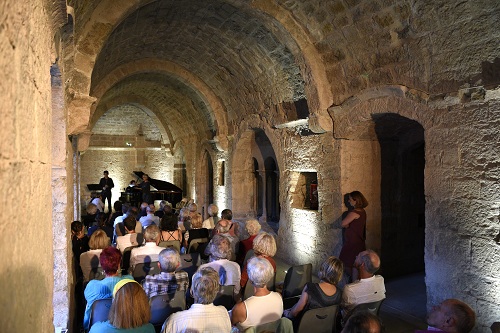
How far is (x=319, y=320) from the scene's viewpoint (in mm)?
3123

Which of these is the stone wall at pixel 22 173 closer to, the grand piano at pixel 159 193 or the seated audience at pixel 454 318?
the seated audience at pixel 454 318

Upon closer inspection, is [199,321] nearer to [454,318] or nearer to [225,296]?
[225,296]

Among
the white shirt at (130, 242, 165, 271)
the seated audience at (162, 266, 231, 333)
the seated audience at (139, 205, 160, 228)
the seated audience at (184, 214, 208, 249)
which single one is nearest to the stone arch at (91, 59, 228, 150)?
the seated audience at (139, 205, 160, 228)

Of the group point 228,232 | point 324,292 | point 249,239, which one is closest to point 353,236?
point 249,239

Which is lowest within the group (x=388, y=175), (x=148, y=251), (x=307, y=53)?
(x=148, y=251)

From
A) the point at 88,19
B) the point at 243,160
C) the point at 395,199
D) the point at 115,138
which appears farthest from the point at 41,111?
the point at 115,138

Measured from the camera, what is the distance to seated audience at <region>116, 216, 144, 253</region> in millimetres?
5473

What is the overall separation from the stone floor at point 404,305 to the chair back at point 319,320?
71.3 inches

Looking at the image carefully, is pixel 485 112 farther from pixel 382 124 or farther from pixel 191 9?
pixel 191 9

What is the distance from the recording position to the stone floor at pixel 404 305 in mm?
4840

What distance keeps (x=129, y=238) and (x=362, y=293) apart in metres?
3.31

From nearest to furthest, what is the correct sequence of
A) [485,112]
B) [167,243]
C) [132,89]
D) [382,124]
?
[485,112] → [167,243] → [382,124] → [132,89]

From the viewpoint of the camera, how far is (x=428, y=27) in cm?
477

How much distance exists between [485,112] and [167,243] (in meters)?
4.05
